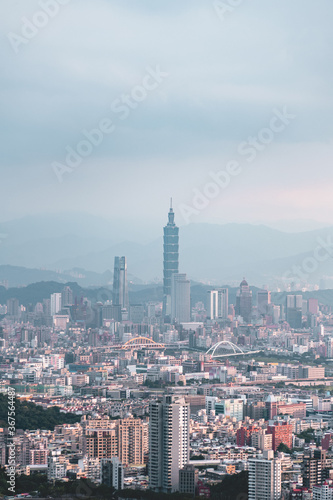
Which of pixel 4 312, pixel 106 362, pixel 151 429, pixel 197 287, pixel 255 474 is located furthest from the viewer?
pixel 197 287

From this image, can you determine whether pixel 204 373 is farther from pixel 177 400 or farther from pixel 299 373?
pixel 177 400

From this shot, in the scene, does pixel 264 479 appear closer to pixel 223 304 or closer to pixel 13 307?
pixel 13 307

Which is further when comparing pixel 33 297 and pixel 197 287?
pixel 197 287

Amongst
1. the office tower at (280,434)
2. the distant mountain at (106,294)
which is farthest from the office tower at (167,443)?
the distant mountain at (106,294)

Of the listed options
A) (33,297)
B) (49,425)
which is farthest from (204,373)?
(33,297)

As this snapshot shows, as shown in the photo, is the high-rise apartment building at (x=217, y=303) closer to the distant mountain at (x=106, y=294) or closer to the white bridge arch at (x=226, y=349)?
the distant mountain at (x=106, y=294)


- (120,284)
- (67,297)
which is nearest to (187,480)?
(67,297)
